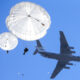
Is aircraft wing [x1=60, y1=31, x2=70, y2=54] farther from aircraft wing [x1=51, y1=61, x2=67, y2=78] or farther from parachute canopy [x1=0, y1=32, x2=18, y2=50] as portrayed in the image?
parachute canopy [x1=0, y1=32, x2=18, y2=50]

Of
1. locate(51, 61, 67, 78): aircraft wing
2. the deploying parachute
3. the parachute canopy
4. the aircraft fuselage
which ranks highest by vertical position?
the deploying parachute

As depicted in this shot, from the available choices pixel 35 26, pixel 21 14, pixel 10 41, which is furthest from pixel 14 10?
pixel 10 41

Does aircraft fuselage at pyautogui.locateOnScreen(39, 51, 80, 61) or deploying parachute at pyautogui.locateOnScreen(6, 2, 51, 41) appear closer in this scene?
deploying parachute at pyautogui.locateOnScreen(6, 2, 51, 41)

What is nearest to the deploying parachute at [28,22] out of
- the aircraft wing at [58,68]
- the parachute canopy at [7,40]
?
the parachute canopy at [7,40]

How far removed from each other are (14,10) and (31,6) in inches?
104

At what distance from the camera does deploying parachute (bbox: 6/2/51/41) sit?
97.2 feet

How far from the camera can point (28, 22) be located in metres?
30.2

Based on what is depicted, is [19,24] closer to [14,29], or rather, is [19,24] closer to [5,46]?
[14,29]

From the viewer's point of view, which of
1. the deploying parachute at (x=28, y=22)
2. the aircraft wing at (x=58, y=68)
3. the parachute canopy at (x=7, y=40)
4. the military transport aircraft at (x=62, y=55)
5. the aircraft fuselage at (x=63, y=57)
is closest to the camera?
the deploying parachute at (x=28, y=22)

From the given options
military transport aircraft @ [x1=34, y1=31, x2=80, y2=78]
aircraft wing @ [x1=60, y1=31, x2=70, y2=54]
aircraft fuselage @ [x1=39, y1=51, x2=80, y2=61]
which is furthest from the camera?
aircraft wing @ [x1=60, y1=31, x2=70, y2=54]

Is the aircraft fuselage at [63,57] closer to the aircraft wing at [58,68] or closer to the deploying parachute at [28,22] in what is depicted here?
the aircraft wing at [58,68]

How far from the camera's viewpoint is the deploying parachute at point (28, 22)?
29.6 metres

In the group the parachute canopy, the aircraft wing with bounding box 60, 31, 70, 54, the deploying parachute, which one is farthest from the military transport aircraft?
the deploying parachute

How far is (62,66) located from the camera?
7050cm
